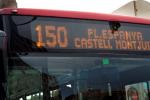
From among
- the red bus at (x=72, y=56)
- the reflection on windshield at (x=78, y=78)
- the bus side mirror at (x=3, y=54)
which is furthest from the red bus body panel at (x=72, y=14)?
the reflection on windshield at (x=78, y=78)

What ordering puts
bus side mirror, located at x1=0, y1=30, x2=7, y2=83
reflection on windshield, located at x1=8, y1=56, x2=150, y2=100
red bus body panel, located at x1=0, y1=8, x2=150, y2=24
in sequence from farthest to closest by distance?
1. red bus body panel, located at x1=0, y1=8, x2=150, y2=24
2. reflection on windshield, located at x1=8, y1=56, x2=150, y2=100
3. bus side mirror, located at x1=0, y1=30, x2=7, y2=83

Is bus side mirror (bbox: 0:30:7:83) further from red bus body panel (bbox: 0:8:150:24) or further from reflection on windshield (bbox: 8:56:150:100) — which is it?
red bus body panel (bbox: 0:8:150:24)

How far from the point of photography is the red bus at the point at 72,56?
4.56 metres

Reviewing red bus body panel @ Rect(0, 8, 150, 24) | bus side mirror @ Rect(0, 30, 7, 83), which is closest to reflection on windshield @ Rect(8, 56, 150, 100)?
bus side mirror @ Rect(0, 30, 7, 83)

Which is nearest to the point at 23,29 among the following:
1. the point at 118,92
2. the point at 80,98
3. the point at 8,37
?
the point at 8,37

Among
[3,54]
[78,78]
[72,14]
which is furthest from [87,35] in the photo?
[3,54]

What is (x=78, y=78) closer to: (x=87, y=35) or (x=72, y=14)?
(x=87, y=35)

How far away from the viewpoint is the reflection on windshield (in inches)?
179

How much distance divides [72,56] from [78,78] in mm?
239

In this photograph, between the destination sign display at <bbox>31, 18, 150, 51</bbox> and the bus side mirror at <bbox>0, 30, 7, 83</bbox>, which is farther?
the destination sign display at <bbox>31, 18, 150, 51</bbox>

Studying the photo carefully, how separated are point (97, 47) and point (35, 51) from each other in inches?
29.6

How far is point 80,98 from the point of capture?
15.9ft

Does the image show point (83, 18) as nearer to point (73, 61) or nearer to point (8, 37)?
point (73, 61)

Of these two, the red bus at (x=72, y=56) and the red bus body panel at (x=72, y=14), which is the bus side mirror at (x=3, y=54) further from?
the red bus body panel at (x=72, y=14)
